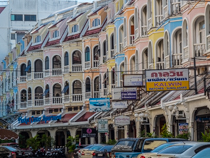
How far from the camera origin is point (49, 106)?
64.2m

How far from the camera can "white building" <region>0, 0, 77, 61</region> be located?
8669cm

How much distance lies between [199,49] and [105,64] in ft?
80.8

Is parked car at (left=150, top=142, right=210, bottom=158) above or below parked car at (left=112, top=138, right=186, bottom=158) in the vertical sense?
above

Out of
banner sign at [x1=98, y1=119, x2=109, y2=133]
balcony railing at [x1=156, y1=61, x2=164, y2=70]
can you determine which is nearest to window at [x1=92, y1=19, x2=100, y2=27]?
banner sign at [x1=98, y1=119, x2=109, y2=133]

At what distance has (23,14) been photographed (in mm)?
87188

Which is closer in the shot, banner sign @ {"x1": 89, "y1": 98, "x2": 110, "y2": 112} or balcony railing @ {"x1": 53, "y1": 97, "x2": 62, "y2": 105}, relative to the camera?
banner sign @ {"x1": 89, "y1": 98, "x2": 110, "y2": 112}

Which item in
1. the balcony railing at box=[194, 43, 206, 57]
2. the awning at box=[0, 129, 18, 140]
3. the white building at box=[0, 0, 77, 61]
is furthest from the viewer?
the white building at box=[0, 0, 77, 61]

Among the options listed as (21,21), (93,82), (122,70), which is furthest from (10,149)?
(21,21)

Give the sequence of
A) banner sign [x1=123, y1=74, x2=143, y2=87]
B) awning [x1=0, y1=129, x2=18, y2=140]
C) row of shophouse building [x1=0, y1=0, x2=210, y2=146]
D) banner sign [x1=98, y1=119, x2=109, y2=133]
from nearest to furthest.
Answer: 1. row of shophouse building [x1=0, y1=0, x2=210, y2=146]
2. banner sign [x1=123, y1=74, x2=143, y2=87]
3. banner sign [x1=98, y1=119, x2=109, y2=133]
4. awning [x1=0, y1=129, x2=18, y2=140]

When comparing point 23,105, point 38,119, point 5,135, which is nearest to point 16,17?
point 23,105

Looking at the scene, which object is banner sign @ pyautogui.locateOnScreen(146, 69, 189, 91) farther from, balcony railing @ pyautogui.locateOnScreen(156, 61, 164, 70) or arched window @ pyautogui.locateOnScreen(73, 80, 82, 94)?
arched window @ pyautogui.locateOnScreen(73, 80, 82, 94)

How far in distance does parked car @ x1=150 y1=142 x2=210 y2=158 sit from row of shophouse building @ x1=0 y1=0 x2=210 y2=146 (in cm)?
1014

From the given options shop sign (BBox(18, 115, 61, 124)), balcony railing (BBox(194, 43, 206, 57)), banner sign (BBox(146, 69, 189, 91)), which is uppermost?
balcony railing (BBox(194, 43, 206, 57))

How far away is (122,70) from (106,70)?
299 inches
